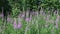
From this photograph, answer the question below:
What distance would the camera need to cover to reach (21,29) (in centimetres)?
397

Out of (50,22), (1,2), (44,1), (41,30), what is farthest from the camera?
(1,2)

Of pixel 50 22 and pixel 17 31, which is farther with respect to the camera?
pixel 50 22

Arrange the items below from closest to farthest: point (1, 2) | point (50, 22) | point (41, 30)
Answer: point (41, 30), point (50, 22), point (1, 2)

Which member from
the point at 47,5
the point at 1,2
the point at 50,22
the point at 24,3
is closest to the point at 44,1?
the point at 47,5

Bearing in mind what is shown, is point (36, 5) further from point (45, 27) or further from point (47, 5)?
point (45, 27)

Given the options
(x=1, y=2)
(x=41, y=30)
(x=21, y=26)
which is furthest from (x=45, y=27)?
(x=1, y=2)

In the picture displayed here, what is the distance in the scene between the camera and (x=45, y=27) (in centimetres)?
408

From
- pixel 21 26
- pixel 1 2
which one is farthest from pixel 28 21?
pixel 1 2

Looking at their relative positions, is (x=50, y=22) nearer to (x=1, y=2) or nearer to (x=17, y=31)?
(x=17, y=31)

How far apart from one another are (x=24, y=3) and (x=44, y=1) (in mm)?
754

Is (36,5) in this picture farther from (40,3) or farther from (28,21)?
(28,21)

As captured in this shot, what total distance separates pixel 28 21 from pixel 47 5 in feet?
12.0

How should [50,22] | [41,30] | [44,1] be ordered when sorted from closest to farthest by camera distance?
[41,30]
[50,22]
[44,1]

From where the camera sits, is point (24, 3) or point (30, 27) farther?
point (24, 3)
